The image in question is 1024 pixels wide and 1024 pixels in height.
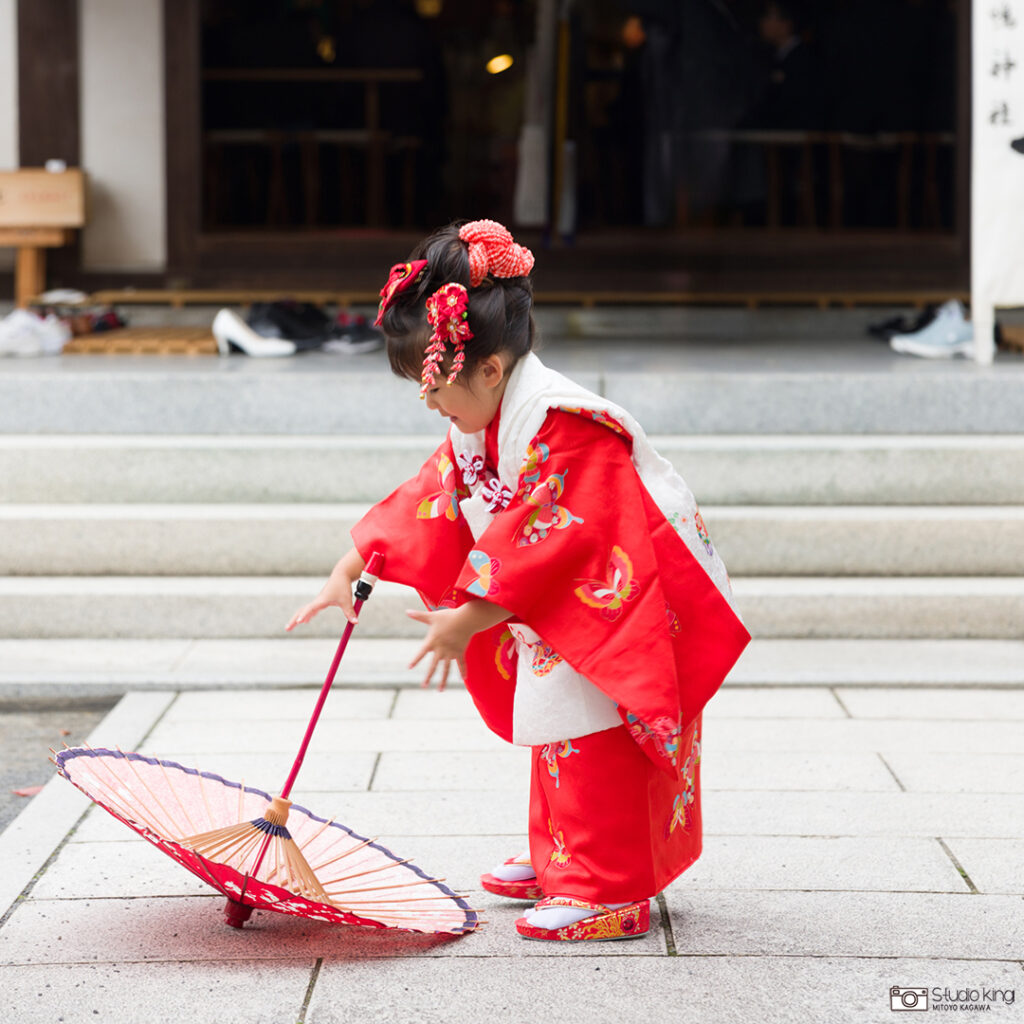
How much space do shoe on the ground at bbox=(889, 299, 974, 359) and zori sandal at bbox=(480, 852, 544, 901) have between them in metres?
4.39

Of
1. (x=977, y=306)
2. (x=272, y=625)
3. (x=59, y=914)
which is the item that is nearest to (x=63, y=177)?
(x=272, y=625)

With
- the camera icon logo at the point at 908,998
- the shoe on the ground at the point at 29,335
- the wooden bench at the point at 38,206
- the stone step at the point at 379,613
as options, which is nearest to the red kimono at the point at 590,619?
the camera icon logo at the point at 908,998

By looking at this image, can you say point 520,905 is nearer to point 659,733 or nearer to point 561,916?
point 561,916

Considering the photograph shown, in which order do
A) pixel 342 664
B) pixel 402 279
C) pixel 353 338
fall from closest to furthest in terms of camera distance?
1. pixel 402 279
2. pixel 342 664
3. pixel 353 338

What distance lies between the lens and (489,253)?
2459 mm

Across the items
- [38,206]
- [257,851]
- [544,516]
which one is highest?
[38,206]

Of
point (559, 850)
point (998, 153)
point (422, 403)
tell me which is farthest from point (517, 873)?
point (998, 153)

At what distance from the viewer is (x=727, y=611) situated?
2596 millimetres

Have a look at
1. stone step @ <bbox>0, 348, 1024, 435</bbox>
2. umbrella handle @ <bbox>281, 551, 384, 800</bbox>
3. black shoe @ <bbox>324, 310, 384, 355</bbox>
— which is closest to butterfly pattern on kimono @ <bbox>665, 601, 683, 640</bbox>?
umbrella handle @ <bbox>281, 551, 384, 800</bbox>

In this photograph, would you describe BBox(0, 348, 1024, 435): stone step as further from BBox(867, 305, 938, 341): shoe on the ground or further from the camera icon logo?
the camera icon logo

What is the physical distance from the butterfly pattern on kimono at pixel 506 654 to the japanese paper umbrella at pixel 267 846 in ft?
0.94

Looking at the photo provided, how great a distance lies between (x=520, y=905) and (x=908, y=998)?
77 cm

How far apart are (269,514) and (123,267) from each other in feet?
12.4

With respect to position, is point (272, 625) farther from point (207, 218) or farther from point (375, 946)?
point (207, 218)
